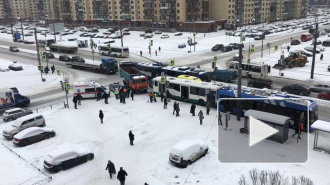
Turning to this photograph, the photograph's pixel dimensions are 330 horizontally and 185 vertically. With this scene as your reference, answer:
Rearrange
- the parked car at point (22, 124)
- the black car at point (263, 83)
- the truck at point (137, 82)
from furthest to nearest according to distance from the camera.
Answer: the truck at point (137, 82) < the black car at point (263, 83) < the parked car at point (22, 124)

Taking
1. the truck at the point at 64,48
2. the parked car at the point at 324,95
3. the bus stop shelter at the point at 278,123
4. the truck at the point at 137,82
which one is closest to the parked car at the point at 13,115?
the truck at the point at 137,82

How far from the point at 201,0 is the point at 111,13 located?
37.9m

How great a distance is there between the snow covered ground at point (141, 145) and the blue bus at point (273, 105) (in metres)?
1.37

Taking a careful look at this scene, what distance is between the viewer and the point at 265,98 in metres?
23.8

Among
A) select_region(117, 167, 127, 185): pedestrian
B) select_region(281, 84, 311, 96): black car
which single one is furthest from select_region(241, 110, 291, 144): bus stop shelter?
select_region(281, 84, 311, 96): black car

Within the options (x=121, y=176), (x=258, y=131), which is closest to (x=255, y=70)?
(x=258, y=131)

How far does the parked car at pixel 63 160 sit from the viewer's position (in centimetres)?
1788

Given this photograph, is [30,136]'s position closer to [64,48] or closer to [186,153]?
[186,153]

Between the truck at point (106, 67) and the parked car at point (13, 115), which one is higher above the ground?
the truck at point (106, 67)

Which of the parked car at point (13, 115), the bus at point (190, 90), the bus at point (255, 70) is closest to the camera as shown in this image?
the parked car at point (13, 115)

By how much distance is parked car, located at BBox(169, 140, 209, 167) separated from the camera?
58.5ft

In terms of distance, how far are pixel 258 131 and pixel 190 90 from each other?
8.96 meters

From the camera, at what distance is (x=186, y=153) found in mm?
17984

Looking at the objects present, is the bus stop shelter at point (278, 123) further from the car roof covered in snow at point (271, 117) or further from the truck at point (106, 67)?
the truck at point (106, 67)
